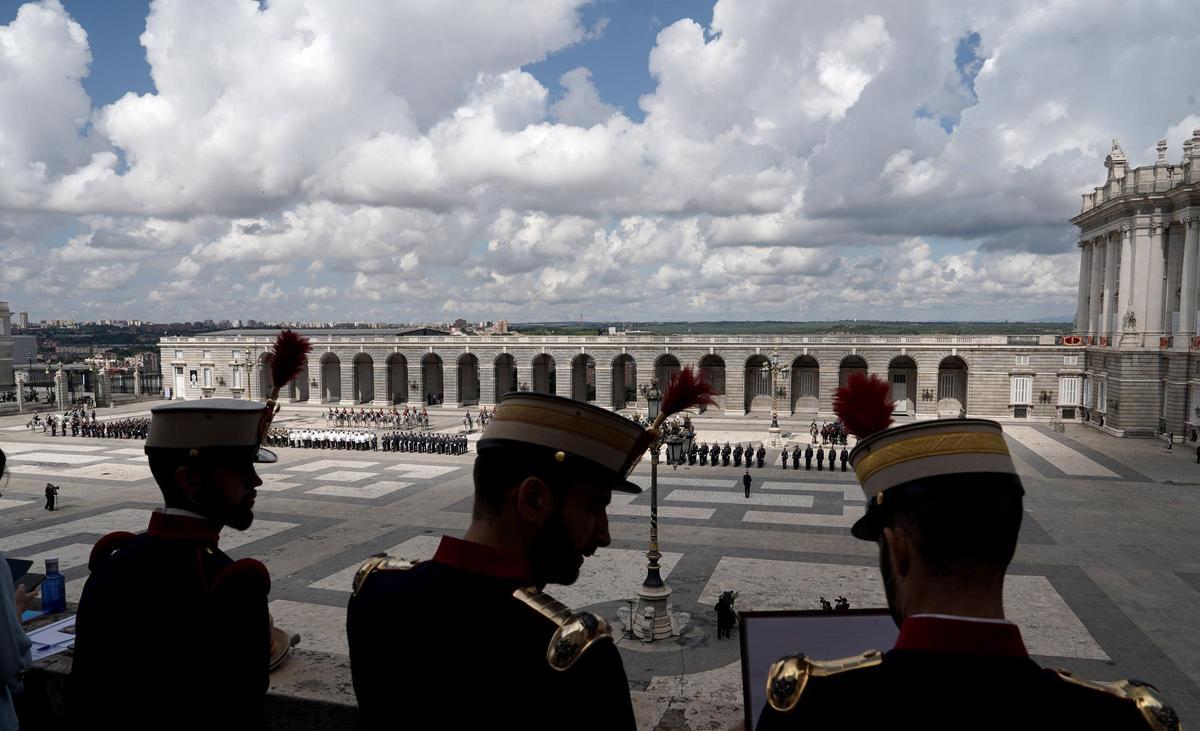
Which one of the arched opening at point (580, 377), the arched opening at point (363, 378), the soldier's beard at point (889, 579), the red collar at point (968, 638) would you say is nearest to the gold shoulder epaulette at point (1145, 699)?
the red collar at point (968, 638)

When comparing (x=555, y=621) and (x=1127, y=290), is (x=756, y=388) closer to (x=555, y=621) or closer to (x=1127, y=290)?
(x=1127, y=290)

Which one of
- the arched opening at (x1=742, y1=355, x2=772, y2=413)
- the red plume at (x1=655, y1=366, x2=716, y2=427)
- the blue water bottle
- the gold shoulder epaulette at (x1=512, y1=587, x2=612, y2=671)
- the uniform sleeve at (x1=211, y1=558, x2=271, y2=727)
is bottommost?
the arched opening at (x1=742, y1=355, x2=772, y2=413)

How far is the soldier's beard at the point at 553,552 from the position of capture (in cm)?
268

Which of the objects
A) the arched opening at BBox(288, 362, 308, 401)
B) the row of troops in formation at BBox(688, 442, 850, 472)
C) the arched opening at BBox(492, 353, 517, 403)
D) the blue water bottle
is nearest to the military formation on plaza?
the blue water bottle

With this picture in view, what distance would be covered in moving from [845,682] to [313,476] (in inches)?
1222

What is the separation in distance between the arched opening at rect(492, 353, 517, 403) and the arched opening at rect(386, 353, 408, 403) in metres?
7.61

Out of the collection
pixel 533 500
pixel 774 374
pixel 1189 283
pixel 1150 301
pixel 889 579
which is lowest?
pixel 774 374

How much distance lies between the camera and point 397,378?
60438mm

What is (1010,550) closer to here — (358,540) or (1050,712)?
(1050,712)

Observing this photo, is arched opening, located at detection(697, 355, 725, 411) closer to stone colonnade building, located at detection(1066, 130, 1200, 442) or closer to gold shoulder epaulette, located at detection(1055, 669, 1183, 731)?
stone colonnade building, located at detection(1066, 130, 1200, 442)

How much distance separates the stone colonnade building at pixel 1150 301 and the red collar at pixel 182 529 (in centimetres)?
4309

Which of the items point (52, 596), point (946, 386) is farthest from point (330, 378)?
point (52, 596)

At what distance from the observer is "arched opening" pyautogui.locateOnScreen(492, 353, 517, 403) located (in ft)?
186

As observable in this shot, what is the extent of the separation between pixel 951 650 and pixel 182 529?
3448 millimetres
